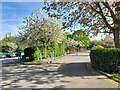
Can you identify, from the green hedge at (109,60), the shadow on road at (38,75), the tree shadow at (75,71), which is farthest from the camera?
the tree shadow at (75,71)

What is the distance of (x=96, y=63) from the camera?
1481cm

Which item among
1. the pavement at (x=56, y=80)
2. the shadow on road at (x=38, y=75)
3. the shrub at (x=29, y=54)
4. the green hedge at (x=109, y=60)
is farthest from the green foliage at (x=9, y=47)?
the green hedge at (x=109, y=60)

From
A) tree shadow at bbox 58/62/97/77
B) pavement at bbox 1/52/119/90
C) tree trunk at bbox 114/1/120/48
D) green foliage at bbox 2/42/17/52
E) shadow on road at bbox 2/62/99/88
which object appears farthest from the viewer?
green foliage at bbox 2/42/17/52

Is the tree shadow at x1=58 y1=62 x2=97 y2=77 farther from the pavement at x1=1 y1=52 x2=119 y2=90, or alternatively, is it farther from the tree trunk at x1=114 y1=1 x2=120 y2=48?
the tree trunk at x1=114 y1=1 x2=120 y2=48

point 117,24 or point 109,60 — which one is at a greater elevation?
point 117,24

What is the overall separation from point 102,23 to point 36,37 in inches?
440

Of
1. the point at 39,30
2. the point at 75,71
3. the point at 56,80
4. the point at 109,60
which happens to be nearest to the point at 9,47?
the point at 39,30

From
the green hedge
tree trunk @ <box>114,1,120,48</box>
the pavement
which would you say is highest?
tree trunk @ <box>114,1,120,48</box>

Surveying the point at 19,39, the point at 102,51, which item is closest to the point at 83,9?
the point at 102,51

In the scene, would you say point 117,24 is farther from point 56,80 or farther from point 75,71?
point 56,80

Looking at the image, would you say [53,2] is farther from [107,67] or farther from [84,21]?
[107,67]

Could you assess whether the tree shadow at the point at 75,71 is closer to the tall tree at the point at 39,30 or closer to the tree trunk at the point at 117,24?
the tree trunk at the point at 117,24

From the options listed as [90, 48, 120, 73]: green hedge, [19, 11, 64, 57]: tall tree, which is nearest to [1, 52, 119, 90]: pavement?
[90, 48, 120, 73]: green hedge

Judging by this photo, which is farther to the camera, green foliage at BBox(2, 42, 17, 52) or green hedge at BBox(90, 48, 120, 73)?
green foliage at BBox(2, 42, 17, 52)
